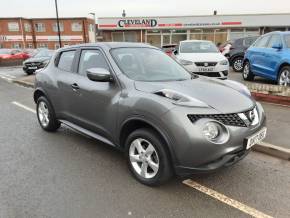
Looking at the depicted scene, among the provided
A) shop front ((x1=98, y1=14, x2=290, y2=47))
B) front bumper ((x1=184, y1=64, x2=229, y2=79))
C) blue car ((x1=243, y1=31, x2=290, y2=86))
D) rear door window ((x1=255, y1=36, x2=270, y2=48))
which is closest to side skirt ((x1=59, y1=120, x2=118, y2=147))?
front bumper ((x1=184, y1=64, x2=229, y2=79))

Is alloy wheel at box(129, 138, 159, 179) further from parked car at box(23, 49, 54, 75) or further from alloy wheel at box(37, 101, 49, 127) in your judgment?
parked car at box(23, 49, 54, 75)

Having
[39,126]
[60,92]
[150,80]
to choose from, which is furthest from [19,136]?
[150,80]

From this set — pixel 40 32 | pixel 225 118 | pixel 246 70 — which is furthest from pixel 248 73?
pixel 40 32

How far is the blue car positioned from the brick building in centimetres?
4990

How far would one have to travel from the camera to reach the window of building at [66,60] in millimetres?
4972

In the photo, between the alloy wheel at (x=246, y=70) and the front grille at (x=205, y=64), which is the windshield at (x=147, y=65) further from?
the alloy wheel at (x=246, y=70)

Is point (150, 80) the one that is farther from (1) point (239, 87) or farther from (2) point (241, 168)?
(2) point (241, 168)

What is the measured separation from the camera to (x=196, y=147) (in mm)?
3037

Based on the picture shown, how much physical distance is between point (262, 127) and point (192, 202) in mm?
1281

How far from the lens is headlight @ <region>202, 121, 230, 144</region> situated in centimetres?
308

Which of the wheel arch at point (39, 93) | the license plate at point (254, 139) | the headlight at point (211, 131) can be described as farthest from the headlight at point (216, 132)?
the wheel arch at point (39, 93)

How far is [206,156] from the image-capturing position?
306 centimetres

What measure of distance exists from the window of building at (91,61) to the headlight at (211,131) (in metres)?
1.69

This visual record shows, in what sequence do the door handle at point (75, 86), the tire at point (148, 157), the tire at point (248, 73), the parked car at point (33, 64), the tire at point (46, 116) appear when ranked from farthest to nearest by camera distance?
1. the parked car at point (33, 64)
2. the tire at point (248, 73)
3. the tire at point (46, 116)
4. the door handle at point (75, 86)
5. the tire at point (148, 157)
